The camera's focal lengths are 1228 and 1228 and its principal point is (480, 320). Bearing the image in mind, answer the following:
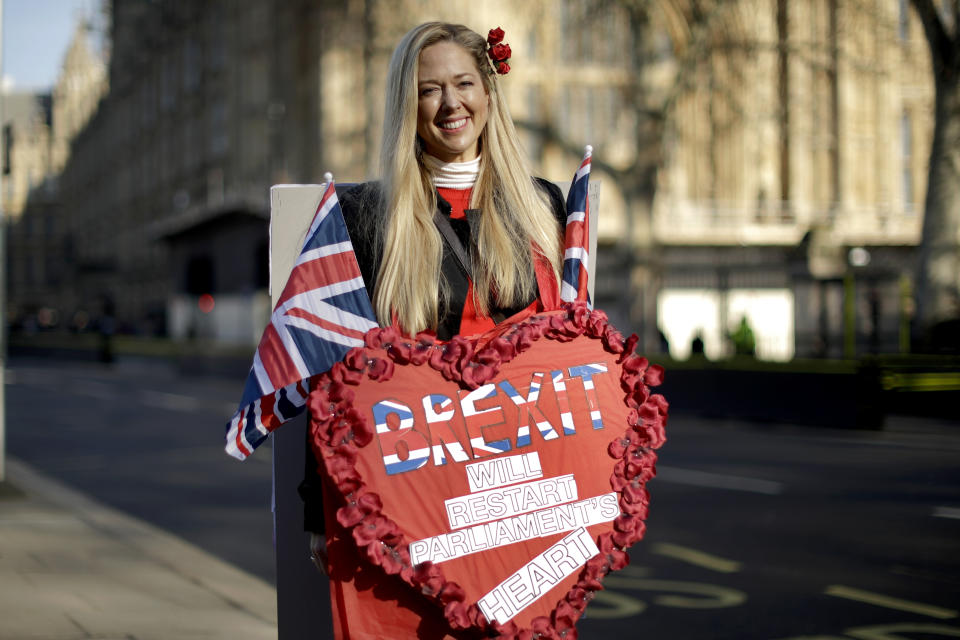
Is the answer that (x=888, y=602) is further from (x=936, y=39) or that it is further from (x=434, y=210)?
(x=936, y=39)

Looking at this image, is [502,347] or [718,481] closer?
[502,347]

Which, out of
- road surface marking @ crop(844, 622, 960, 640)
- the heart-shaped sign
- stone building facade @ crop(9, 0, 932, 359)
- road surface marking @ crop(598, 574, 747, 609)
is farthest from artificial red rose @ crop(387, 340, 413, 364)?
stone building facade @ crop(9, 0, 932, 359)

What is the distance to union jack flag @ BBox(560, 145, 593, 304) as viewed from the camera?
8.86 feet

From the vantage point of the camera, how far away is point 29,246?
4875 inches

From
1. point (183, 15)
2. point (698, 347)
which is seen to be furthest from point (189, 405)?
point (183, 15)

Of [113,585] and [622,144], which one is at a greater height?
[622,144]

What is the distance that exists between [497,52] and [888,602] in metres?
4.52

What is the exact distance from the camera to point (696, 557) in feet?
24.9

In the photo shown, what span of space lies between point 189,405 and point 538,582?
855 inches

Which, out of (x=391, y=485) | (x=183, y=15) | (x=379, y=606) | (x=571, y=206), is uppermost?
(x=183, y=15)

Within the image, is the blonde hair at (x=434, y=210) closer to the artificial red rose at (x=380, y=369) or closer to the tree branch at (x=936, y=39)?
the artificial red rose at (x=380, y=369)

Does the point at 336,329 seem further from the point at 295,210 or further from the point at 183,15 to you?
the point at 183,15

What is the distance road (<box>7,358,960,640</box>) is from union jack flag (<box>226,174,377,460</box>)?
3512 millimetres

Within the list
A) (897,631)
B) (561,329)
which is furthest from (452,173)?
(897,631)
